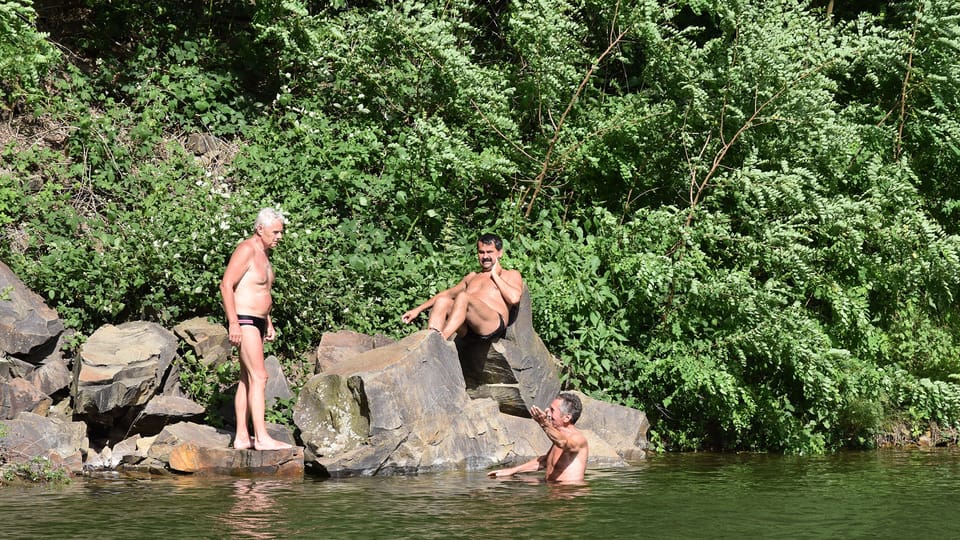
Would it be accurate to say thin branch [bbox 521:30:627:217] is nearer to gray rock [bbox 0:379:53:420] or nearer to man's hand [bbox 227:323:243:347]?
man's hand [bbox 227:323:243:347]

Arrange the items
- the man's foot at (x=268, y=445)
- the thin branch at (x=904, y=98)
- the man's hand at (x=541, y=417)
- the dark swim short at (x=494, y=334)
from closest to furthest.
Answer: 1. the man's hand at (x=541, y=417)
2. the man's foot at (x=268, y=445)
3. the dark swim short at (x=494, y=334)
4. the thin branch at (x=904, y=98)

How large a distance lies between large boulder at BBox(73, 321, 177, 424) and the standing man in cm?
97

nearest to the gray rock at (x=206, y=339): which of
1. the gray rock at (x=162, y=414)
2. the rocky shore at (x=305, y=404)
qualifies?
the rocky shore at (x=305, y=404)

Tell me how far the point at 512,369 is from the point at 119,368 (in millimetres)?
3695

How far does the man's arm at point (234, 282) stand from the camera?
991cm

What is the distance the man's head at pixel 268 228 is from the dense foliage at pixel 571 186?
1.67 meters

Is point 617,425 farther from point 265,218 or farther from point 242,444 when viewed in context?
point 265,218

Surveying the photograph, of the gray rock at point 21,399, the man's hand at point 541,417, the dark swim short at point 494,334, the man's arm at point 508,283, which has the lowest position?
the man's hand at point 541,417

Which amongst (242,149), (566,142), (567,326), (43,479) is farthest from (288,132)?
(43,479)

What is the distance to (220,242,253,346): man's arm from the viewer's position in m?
9.91

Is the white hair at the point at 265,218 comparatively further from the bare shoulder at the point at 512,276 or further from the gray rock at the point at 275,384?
the bare shoulder at the point at 512,276

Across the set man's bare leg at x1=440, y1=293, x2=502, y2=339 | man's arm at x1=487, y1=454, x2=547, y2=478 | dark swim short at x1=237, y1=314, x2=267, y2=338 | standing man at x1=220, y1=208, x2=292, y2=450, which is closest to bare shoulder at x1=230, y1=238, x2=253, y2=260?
standing man at x1=220, y1=208, x2=292, y2=450

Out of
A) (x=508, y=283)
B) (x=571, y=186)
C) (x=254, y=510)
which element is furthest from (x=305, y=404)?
(x=571, y=186)

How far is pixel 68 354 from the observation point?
11.4 m
